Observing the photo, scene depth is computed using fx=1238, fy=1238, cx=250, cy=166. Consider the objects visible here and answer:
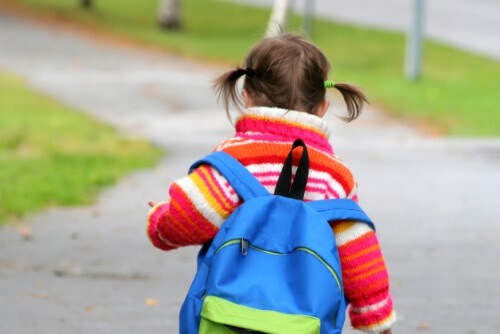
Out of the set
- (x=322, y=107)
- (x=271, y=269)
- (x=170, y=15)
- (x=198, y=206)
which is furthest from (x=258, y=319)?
(x=170, y=15)

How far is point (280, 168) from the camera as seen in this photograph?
138 inches

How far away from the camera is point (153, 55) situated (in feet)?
91.7

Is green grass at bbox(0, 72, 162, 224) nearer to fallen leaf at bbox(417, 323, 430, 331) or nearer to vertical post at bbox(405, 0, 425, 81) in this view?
fallen leaf at bbox(417, 323, 430, 331)

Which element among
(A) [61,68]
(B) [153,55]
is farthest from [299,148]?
(B) [153,55]

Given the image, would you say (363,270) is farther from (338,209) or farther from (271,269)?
(271,269)

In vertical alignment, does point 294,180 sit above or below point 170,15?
above

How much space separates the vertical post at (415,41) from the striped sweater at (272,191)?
18.8 metres

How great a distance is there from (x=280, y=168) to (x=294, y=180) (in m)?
0.09

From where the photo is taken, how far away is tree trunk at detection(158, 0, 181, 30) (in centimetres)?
3297

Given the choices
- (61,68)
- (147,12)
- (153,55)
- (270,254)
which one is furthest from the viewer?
(147,12)

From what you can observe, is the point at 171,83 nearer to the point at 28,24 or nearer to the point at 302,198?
the point at 28,24

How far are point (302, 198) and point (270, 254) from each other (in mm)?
227

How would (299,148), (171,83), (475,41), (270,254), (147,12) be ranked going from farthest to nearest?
(147,12)
(475,41)
(171,83)
(299,148)
(270,254)

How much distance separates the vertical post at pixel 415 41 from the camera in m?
22.1
